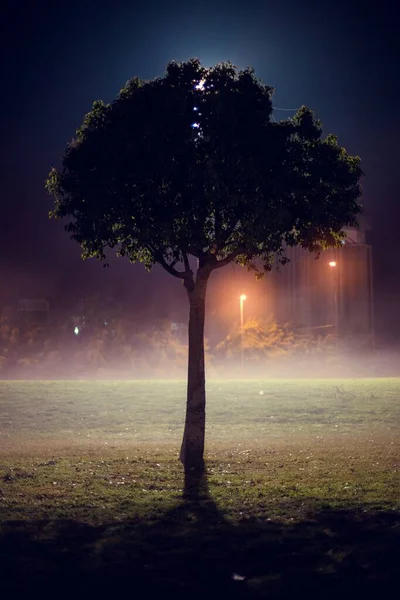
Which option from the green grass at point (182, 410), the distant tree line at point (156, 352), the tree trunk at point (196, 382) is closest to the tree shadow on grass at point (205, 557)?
the tree trunk at point (196, 382)

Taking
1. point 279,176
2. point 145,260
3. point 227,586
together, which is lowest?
point 227,586

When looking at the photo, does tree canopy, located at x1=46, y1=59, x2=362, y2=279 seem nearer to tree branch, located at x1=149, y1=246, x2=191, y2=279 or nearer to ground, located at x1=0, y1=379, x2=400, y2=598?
tree branch, located at x1=149, y1=246, x2=191, y2=279

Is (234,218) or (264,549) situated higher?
(234,218)

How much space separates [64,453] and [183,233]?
30.6 ft

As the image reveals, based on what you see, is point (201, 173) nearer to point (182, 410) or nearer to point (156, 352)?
point (182, 410)

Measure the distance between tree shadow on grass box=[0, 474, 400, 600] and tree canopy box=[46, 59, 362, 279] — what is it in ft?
27.6

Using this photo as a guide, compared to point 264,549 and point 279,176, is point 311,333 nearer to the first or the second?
point 279,176

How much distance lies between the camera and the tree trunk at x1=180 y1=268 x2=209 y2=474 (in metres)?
20.1

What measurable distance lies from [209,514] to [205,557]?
3454mm

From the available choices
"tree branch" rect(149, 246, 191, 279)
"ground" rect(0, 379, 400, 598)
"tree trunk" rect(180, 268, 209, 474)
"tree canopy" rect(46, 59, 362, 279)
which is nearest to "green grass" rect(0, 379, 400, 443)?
"ground" rect(0, 379, 400, 598)

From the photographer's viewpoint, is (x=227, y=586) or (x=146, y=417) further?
(x=146, y=417)

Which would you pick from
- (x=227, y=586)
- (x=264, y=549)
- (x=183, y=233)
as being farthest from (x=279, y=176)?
(x=227, y=586)

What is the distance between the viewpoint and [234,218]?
65.1 ft

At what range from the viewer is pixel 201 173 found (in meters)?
18.9
